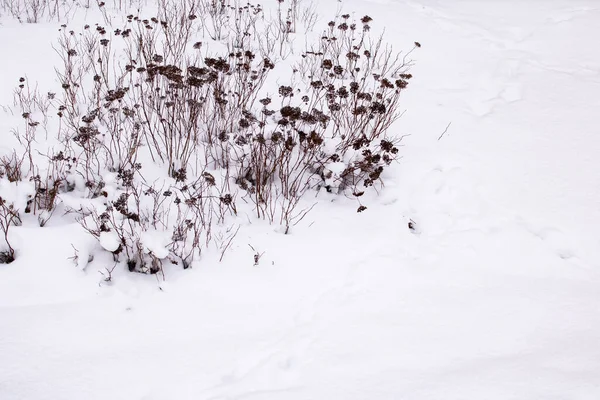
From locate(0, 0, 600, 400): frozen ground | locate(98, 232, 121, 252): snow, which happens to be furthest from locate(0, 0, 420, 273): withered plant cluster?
locate(0, 0, 600, 400): frozen ground

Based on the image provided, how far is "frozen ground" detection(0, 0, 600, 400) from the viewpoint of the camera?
164 centimetres

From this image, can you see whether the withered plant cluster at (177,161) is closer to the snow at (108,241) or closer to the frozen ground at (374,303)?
the snow at (108,241)

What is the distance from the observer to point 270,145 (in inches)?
109

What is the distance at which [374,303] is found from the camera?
6.81 ft

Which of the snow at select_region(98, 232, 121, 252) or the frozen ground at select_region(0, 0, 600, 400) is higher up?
the snow at select_region(98, 232, 121, 252)

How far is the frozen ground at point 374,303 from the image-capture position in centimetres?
164

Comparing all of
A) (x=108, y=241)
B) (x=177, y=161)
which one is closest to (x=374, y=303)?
(x=108, y=241)

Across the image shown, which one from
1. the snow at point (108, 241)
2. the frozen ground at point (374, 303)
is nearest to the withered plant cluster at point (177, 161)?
the snow at point (108, 241)

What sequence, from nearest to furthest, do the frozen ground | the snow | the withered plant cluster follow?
1. the frozen ground
2. the snow
3. the withered plant cluster

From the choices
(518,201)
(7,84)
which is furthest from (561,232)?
(7,84)

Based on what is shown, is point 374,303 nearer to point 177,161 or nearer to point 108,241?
point 108,241

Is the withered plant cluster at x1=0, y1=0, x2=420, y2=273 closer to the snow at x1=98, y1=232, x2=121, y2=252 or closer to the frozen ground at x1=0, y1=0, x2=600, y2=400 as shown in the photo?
the snow at x1=98, y1=232, x2=121, y2=252

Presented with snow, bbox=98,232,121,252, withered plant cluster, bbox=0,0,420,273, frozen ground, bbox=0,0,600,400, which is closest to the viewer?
frozen ground, bbox=0,0,600,400

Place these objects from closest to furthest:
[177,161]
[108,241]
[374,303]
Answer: [108,241], [374,303], [177,161]
